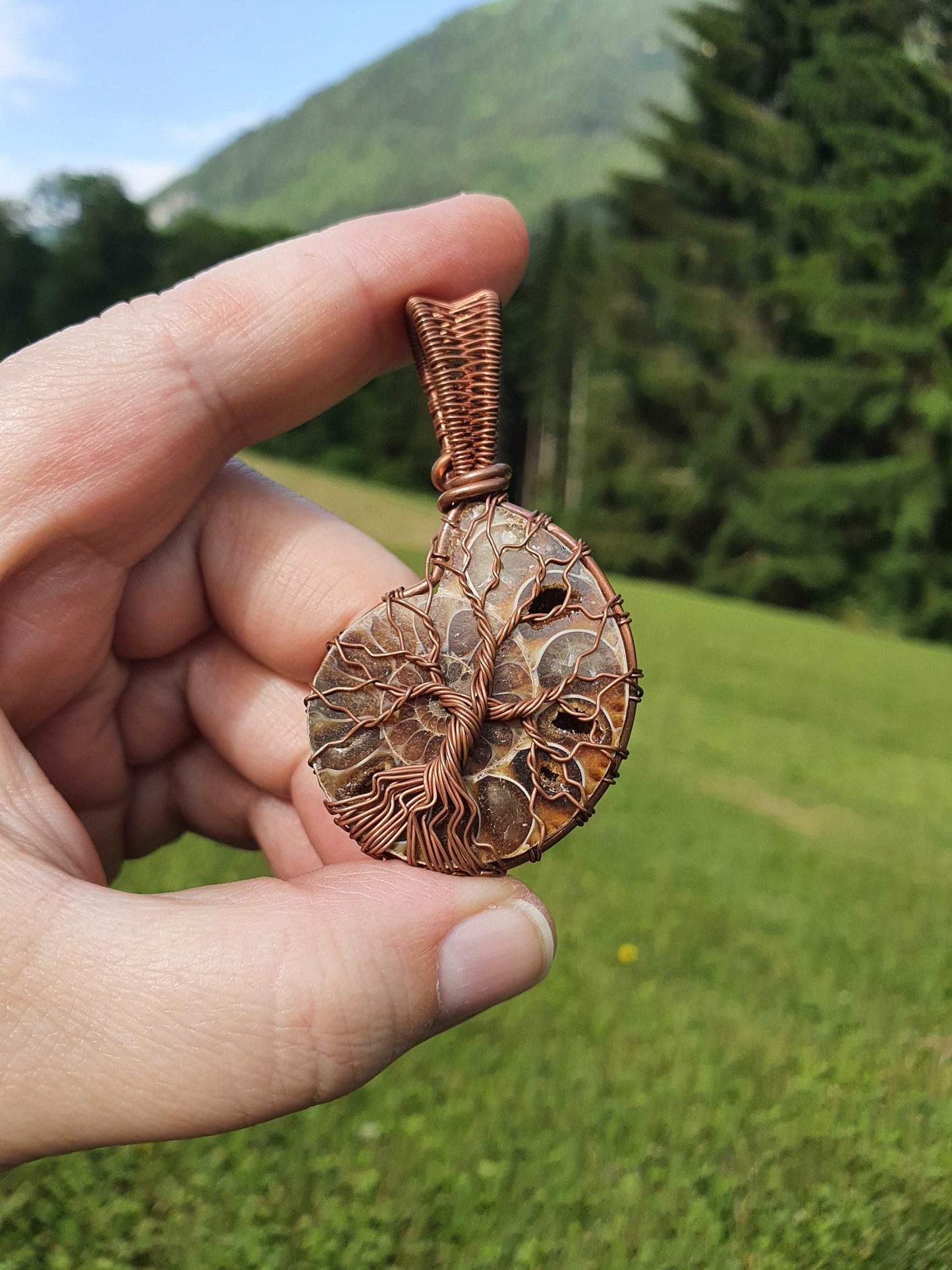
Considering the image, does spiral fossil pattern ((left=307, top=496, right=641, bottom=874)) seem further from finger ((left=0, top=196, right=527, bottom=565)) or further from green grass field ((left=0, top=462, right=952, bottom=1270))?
green grass field ((left=0, top=462, right=952, bottom=1270))

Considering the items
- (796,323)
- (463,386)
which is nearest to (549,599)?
(463,386)

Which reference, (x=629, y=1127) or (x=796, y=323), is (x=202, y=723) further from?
(x=796, y=323)

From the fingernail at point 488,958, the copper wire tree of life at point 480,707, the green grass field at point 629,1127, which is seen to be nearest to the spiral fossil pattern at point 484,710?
the copper wire tree of life at point 480,707

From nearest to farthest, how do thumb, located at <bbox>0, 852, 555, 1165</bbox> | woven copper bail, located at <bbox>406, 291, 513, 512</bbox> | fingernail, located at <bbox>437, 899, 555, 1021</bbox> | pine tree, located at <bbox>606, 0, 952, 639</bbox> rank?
thumb, located at <bbox>0, 852, 555, 1165</bbox>
fingernail, located at <bbox>437, 899, 555, 1021</bbox>
woven copper bail, located at <bbox>406, 291, 513, 512</bbox>
pine tree, located at <bbox>606, 0, 952, 639</bbox>

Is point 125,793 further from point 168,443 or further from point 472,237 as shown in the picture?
point 472,237

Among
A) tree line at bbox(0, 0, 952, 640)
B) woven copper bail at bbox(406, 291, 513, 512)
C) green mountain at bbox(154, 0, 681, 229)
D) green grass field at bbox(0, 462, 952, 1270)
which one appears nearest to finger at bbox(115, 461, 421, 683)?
woven copper bail at bbox(406, 291, 513, 512)

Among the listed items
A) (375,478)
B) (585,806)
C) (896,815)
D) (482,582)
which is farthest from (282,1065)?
(375,478)

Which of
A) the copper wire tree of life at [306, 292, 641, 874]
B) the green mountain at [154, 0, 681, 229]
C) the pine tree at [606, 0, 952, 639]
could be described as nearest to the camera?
the copper wire tree of life at [306, 292, 641, 874]
